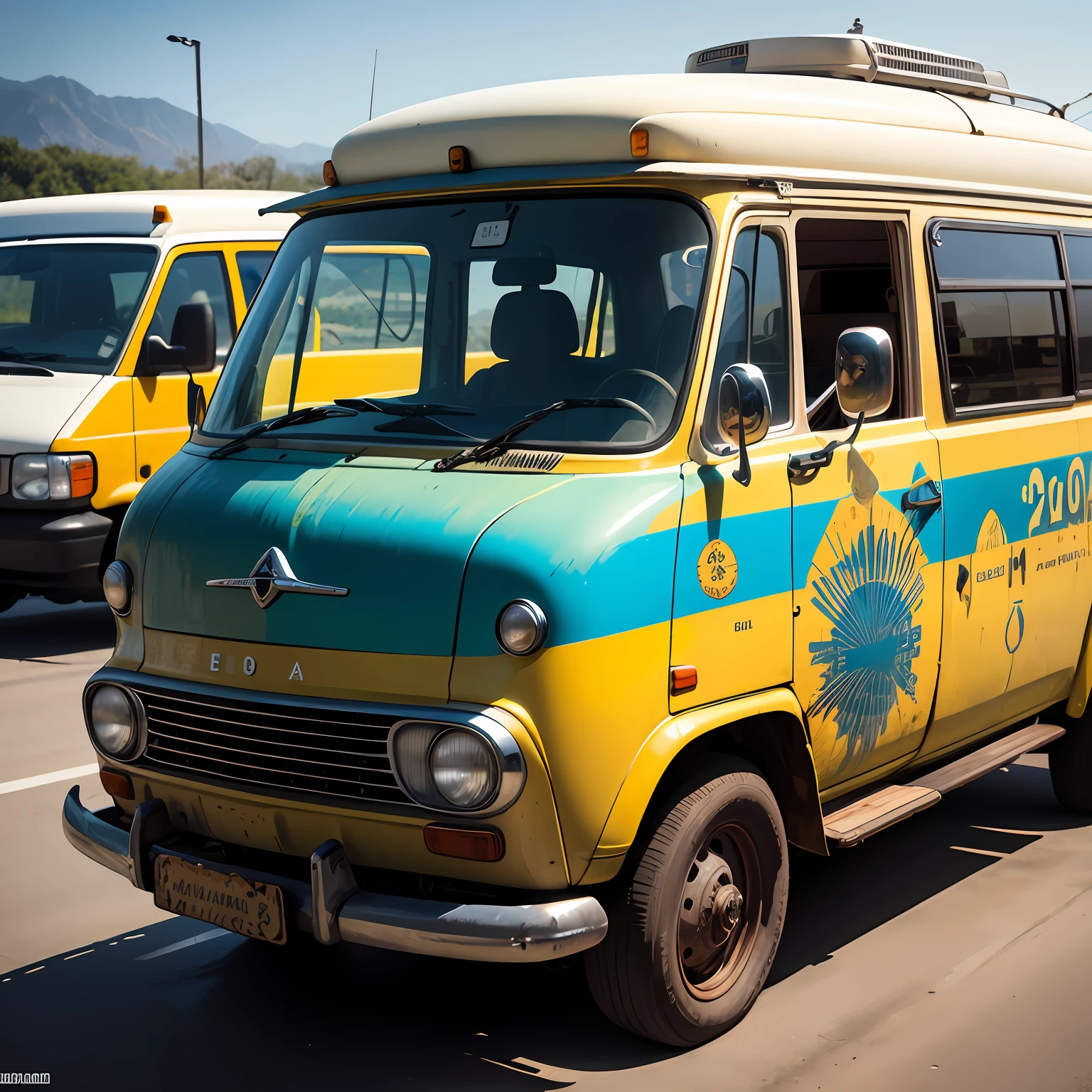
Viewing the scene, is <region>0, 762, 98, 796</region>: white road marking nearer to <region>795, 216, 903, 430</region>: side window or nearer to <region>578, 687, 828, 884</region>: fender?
<region>578, 687, 828, 884</region>: fender

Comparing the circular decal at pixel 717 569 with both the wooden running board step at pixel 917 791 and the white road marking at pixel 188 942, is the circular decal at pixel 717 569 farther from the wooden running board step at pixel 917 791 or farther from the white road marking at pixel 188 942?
the white road marking at pixel 188 942

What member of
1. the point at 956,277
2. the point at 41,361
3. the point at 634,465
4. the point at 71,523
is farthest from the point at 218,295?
the point at 634,465

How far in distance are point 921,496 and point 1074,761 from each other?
200 centimetres

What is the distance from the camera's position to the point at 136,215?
33.0ft

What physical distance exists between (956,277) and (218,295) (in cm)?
638

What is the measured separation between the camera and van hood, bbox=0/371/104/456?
918 cm

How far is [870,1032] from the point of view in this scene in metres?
4.28

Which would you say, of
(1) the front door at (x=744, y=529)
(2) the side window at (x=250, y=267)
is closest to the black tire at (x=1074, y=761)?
(1) the front door at (x=744, y=529)

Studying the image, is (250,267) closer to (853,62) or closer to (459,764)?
(853,62)

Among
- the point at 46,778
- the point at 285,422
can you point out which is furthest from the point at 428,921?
the point at 46,778

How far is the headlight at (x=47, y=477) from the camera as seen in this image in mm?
9141

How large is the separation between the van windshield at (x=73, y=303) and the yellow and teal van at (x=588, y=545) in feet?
16.4

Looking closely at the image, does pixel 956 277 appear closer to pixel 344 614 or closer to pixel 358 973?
pixel 344 614

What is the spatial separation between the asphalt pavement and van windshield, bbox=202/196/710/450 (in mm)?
1739
